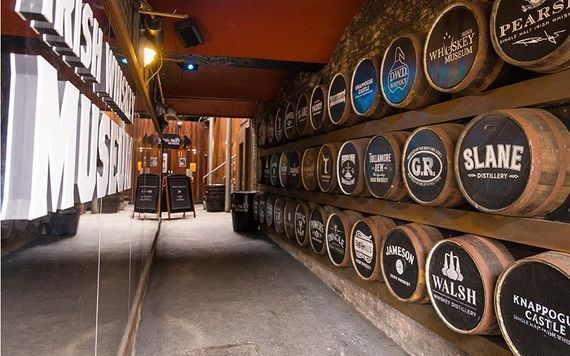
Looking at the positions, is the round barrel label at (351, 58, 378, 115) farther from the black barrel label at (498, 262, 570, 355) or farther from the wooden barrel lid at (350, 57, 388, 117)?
the black barrel label at (498, 262, 570, 355)

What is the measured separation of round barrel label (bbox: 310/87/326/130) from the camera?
3426mm

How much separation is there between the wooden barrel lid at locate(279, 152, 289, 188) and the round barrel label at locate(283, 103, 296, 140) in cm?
25

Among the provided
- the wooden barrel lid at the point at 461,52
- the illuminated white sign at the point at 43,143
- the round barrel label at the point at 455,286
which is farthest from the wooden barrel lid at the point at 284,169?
the illuminated white sign at the point at 43,143

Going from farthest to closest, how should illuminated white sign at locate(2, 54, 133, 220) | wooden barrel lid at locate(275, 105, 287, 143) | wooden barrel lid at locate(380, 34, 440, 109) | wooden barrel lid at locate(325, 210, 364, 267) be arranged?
1. wooden barrel lid at locate(275, 105, 287, 143)
2. wooden barrel lid at locate(325, 210, 364, 267)
3. wooden barrel lid at locate(380, 34, 440, 109)
4. illuminated white sign at locate(2, 54, 133, 220)

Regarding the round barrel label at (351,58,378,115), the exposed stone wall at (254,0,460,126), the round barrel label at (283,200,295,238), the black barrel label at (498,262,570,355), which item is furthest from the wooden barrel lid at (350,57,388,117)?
the round barrel label at (283,200,295,238)

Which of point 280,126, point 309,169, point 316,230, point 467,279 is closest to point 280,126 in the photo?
point 280,126

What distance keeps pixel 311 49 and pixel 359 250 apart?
2.26 meters

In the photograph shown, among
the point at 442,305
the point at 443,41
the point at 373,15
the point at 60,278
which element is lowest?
the point at 442,305

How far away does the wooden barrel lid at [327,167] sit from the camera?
3.17 meters

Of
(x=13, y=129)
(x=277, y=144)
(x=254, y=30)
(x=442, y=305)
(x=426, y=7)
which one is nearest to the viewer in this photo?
(x=13, y=129)

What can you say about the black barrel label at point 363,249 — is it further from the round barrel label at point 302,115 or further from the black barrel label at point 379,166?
the round barrel label at point 302,115

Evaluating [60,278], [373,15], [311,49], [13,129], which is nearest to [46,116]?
[13,129]

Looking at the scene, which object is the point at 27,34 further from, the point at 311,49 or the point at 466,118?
the point at 311,49

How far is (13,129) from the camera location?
26.1 inches
